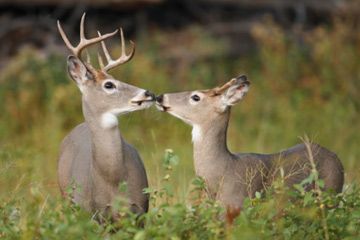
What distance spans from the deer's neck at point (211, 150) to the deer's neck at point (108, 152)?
2.00ft

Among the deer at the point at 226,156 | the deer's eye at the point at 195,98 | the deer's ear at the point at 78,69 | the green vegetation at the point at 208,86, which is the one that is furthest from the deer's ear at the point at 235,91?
the deer's ear at the point at 78,69

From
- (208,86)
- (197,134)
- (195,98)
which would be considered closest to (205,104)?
(195,98)

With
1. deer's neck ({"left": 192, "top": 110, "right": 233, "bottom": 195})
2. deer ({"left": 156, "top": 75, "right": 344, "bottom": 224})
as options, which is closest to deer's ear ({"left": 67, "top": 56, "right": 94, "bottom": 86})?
deer ({"left": 156, "top": 75, "right": 344, "bottom": 224})

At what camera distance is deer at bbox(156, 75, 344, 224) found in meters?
8.68

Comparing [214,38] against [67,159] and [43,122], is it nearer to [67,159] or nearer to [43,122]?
[43,122]

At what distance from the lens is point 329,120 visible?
1396cm

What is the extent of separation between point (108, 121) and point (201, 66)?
7.19 m

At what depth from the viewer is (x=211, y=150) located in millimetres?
8844

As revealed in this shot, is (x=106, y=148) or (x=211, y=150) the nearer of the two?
(x=106, y=148)

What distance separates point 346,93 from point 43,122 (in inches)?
144

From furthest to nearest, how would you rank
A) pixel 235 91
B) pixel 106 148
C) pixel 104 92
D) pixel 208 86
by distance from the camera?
1. pixel 208 86
2. pixel 235 91
3. pixel 104 92
4. pixel 106 148

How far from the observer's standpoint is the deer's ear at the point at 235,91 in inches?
350

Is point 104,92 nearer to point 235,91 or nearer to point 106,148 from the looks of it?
point 106,148

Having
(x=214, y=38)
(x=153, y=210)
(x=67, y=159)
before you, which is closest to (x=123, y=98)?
(x=67, y=159)
